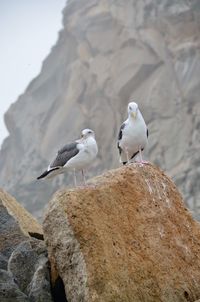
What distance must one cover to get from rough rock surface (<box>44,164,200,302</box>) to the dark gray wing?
136 cm

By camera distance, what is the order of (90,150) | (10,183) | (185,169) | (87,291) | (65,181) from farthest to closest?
(10,183)
(65,181)
(185,169)
(90,150)
(87,291)

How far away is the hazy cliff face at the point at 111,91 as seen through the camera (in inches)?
1672

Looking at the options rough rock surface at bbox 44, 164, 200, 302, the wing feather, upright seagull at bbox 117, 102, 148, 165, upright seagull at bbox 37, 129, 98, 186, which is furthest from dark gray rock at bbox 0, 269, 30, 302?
upright seagull at bbox 117, 102, 148, 165

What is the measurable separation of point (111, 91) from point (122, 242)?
126ft

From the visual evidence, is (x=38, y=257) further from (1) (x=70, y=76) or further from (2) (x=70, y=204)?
(1) (x=70, y=76)

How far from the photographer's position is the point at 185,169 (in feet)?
132

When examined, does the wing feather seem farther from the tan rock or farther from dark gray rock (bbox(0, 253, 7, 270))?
dark gray rock (bbox(0, 253, 7, 270))

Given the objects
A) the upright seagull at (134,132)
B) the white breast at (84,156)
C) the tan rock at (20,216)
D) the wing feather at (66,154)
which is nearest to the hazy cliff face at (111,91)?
the tan rock at (20,216)

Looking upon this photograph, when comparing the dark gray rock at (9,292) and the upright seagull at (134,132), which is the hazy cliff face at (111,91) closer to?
the upright seagull at (134,132)

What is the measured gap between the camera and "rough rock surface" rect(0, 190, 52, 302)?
1035 cm

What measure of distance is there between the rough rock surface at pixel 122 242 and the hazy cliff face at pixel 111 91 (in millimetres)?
27097

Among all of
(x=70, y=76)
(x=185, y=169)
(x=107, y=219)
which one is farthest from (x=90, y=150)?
(x=70, y=76)

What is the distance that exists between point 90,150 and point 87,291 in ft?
10.8

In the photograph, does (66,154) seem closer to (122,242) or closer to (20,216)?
(20,216)
